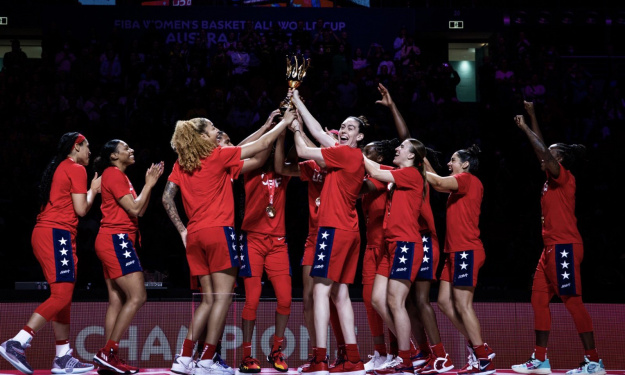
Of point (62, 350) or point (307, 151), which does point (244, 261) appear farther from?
point (62, 350)

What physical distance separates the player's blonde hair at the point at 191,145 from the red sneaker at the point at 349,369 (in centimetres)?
216

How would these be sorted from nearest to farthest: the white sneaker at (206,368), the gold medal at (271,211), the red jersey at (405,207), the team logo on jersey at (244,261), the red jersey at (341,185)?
the white sneaker at (206,368)
the red jersey at (341,185)
the red jersey at (405,207)
the team logo on jersey at (244,261)
the gold medal at (271,211)

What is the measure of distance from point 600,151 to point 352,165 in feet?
26.3

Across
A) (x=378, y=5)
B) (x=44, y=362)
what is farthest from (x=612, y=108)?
(x=44, y=362)

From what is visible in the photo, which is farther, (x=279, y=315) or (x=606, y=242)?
(x=606, y=242)

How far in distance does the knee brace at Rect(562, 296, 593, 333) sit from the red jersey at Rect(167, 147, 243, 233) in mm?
3394

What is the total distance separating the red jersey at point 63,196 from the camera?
6938mm

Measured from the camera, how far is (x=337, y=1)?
16.9 m

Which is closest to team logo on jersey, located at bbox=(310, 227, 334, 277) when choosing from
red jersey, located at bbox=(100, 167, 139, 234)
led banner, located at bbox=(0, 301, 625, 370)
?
red jersey, located at bbox=(100, 167, 139, 234)

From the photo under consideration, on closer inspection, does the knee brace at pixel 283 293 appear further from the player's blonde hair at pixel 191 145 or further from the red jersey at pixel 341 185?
the player's blonde hair at pixel 191 145

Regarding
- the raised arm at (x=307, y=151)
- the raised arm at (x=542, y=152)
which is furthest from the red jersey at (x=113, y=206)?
the raised arm at (x=542, y=152)

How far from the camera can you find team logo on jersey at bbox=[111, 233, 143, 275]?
6847mm

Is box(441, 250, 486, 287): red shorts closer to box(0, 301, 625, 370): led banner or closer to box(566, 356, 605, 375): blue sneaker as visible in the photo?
box(566, 356, 605, 375): blue sneaker

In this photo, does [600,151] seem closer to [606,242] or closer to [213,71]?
[606,242]
